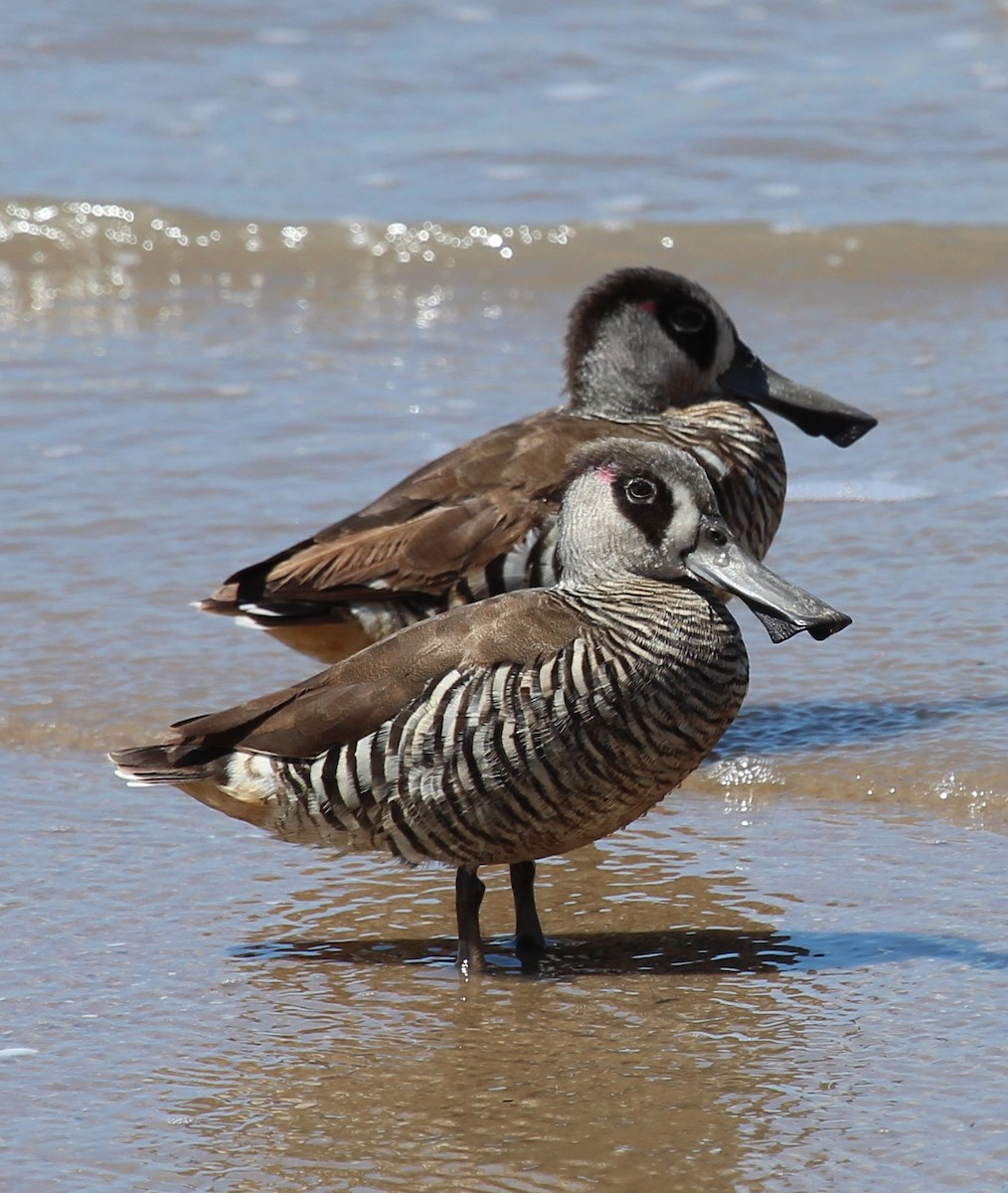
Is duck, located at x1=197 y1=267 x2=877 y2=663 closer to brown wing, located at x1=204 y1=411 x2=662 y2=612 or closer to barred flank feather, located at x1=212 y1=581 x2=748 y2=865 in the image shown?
brown wing, located at x1=204 y1=411 x2=662 y2=612

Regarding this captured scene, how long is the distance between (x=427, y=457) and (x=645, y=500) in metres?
3.97

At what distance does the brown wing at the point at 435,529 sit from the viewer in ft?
20.9

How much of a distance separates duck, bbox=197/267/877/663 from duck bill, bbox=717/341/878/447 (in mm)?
160

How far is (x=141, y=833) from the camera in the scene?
5.95m

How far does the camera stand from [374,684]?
16.6 feet

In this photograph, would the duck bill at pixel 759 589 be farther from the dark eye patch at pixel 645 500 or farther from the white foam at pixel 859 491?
the white foam at pixel 859 491

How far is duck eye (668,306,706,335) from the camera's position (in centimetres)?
738

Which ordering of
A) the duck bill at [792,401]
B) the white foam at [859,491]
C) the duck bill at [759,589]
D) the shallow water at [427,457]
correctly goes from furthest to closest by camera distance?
the white foam at [859,491]
the duck bill at [792,401]
the duck bill at [759,589]
the shallow water at [427,457]

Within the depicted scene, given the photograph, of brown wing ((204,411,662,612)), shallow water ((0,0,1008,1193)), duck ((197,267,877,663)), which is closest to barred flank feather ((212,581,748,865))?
shallow water ((0,0,1008,1193))

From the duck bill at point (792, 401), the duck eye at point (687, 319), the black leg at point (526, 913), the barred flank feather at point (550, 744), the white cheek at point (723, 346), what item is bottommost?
the black leg at point (526, 913)

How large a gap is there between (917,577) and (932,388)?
2.38m

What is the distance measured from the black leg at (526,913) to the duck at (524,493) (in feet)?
4.27

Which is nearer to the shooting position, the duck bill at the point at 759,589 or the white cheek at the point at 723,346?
the duck bill at the point at 759,589

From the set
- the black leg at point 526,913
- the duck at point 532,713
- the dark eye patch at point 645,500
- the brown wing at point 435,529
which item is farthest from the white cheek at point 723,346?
the black leg at point 526,913
